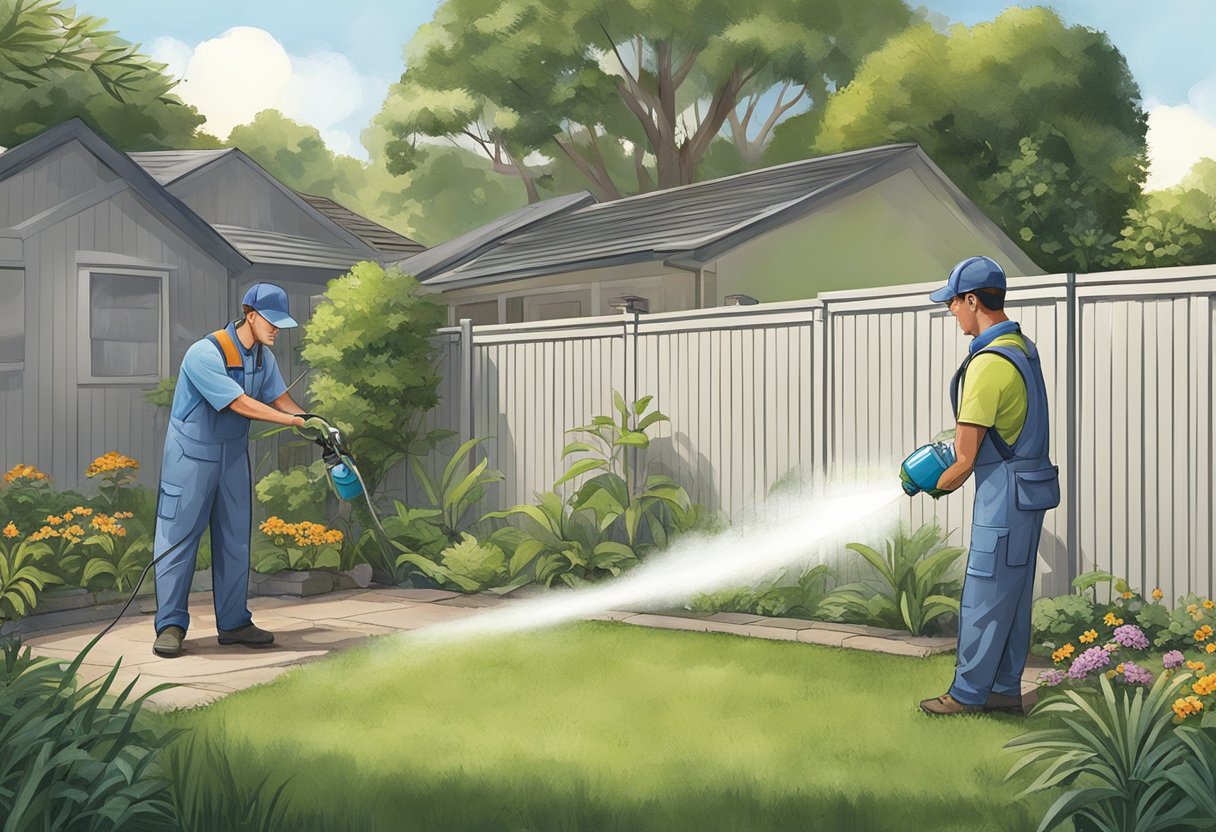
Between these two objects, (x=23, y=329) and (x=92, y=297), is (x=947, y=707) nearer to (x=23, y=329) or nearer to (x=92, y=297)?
(x=23, y=329)

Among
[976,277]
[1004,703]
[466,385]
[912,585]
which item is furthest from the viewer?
[466,385]

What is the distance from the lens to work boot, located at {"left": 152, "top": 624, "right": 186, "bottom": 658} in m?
7.20

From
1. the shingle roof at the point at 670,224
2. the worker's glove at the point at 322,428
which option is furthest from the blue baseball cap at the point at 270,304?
the shingle roof at the point at 670,224

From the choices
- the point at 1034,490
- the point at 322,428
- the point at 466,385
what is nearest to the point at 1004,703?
the point at 1034,490

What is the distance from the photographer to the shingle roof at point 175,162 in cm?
1703

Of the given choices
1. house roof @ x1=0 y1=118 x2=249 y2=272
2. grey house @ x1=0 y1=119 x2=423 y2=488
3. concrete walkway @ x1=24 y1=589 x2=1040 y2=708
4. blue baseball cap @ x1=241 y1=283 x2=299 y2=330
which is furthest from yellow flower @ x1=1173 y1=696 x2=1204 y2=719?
house roof @ x1=0 y1=118 x2=249 y2=272

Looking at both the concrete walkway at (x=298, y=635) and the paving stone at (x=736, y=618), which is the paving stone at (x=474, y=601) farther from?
the paving stone at (x=736, y=618)

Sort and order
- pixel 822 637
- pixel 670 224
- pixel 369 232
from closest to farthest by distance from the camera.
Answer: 1. pixel 822 637
2. pixel 670 224
3. pixel 369 232

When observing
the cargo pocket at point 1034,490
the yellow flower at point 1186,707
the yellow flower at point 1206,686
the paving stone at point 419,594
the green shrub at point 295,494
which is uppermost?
the cargo pocket at point 1034,490

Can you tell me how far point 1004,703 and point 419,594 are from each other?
5272 mm

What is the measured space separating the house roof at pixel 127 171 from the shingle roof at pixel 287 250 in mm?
840

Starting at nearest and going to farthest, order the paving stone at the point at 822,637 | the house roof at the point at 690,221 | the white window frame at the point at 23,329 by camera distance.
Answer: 1. the paving stone at the point at 822,637
2. the white window frame at the point at 23,329
3. the house roof at the point at 690,221

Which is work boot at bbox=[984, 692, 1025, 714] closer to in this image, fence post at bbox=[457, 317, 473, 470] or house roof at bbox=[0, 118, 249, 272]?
fence post at bbox=[457, 317, 473, 470]

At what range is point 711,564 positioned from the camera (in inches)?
358
